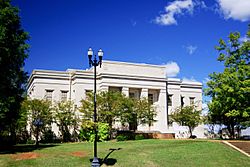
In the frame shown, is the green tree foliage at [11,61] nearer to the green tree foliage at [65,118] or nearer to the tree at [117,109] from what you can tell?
the tree at [117,109]

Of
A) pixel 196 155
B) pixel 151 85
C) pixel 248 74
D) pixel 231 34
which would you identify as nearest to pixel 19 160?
pixel 196 155

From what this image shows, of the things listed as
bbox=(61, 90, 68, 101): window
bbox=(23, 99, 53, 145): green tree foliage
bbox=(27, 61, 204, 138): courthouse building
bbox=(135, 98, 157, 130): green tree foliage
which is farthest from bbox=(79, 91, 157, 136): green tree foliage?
bbox=(61, 90, 68, 101): window

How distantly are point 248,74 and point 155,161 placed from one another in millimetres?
16222

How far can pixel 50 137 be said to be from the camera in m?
43.6

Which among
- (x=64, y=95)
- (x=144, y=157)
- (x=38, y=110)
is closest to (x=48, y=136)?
(x=38, y=110)

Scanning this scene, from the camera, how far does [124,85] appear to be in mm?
47375

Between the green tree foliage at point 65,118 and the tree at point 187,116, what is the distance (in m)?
14.0

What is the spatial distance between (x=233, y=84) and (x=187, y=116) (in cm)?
1357

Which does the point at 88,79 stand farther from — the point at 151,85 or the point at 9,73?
the point at 9,73

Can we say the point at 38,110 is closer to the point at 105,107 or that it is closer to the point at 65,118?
the point at 65,118

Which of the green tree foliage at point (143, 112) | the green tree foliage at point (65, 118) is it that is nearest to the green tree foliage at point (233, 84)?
the green tree foliage at point (143, 112)

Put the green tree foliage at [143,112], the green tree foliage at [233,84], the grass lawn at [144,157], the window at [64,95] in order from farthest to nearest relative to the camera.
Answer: the window at [64,95]
the green tree foliage at [143,112]
the green tree foliage at [233,84]
the grass lawn at [144,157]

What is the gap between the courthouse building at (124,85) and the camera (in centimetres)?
4606

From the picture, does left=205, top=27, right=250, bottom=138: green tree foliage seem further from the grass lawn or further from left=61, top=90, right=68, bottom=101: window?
left=61, top=90, right=68, bottom=101: window
